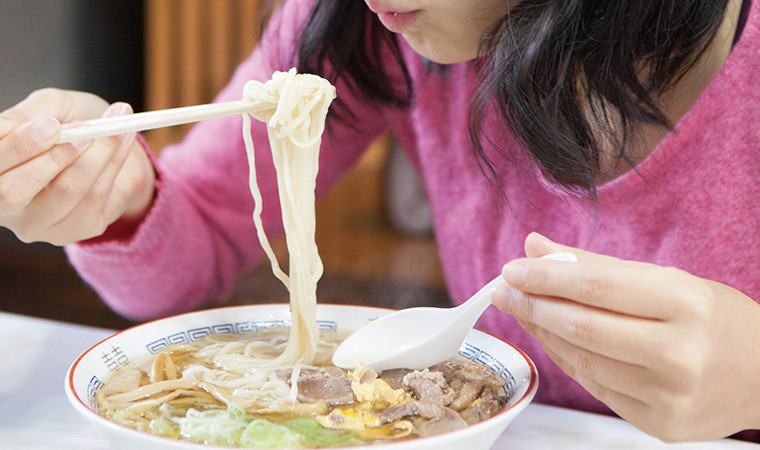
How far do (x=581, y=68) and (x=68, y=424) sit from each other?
2.95ft

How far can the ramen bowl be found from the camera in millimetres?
710

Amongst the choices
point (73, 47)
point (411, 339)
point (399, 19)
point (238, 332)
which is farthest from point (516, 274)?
point (73, 47)

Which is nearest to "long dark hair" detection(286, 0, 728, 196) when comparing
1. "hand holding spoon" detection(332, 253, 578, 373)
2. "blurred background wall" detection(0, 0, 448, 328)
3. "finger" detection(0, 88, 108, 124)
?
"hand holding spoon" detection(332, 253, 578, 373)

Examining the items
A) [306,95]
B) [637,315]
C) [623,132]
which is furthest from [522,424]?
[306,95]

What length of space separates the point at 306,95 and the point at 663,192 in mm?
649

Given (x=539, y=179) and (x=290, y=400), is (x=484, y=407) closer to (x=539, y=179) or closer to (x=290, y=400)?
(x=290, y=400)

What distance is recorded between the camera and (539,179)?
1298 mm

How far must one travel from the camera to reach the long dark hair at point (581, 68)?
3.04ft

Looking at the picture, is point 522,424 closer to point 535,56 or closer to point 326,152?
point 535,56

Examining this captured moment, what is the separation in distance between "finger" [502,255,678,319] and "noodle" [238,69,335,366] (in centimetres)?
48

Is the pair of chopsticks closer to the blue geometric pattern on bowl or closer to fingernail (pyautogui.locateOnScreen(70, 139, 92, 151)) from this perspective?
fingernail (pyautogui.locateOnScreen(70, 139, 92, 151))


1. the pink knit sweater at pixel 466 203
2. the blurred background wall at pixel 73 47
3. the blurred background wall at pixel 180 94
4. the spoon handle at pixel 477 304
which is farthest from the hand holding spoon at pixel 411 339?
the blurred background wall at pixel 73 47

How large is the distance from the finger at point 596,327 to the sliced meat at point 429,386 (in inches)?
7.4

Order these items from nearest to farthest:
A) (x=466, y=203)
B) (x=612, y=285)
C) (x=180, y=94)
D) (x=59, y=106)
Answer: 1. (x=612, y=285)
2. (x=59, y=106)
3. (x=466, y=203)
4. (x=180, y=94)
